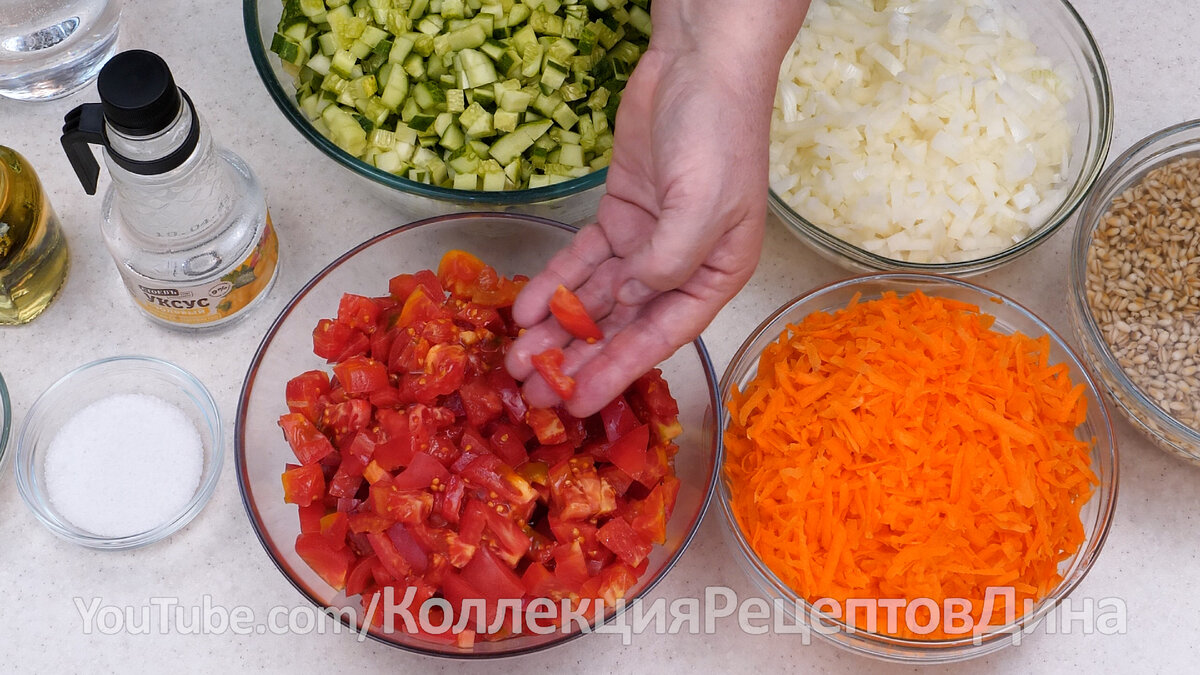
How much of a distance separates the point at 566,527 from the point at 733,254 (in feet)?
1.59

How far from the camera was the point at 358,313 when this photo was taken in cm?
169

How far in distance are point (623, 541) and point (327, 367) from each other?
0.67m

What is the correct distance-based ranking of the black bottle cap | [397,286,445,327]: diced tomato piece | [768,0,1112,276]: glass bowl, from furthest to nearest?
1. [768,0,1112,276]: glass bowl
2. [397,286,445,327]: diced tomato piece
3. the black bottle cap

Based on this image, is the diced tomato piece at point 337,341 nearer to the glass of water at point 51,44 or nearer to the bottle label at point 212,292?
the bottle label at point 212,292

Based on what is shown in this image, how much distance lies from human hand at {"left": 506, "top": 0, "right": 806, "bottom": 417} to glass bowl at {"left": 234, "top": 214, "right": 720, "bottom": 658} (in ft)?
0.55

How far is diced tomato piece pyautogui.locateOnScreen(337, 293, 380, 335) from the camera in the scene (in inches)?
66.2

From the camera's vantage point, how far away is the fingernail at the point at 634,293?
1601 mm

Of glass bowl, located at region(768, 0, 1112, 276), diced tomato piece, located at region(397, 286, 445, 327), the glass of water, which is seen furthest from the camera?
the glass of water

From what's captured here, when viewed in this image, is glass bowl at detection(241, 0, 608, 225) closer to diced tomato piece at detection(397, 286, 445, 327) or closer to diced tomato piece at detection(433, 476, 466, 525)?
diced tomato piece at detection(397, 286, 445, 327)

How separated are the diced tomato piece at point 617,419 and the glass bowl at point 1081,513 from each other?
0.23 m

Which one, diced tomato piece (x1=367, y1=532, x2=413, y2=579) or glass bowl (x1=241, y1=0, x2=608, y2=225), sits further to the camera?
glass bowl (x1=241, y1=0, x2=608, y2=225)

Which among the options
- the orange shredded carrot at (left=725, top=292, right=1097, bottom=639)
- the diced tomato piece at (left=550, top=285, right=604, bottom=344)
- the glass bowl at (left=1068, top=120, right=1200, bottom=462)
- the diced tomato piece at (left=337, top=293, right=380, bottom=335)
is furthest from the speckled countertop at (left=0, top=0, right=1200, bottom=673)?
the diced tomato piece at (left=550, top=285, right=604, bottom=344)

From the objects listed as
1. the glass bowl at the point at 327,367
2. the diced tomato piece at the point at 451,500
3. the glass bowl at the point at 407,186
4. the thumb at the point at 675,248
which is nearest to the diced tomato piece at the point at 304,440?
the glass bowl at the point at 327,367

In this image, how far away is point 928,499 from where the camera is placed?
160cm
